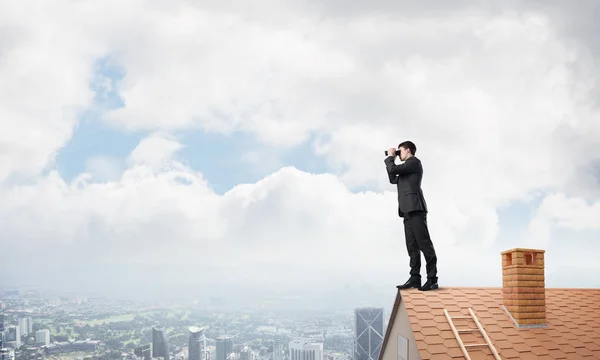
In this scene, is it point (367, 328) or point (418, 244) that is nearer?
point (418, 244)

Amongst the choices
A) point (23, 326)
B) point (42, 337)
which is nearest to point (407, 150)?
point (42, 337)

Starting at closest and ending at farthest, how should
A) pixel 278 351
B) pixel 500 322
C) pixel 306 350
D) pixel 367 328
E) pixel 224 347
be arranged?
pixel 500 322 < pixel 367 328 < pixel 306 350 < pixel 278 351 < pixel 224 347

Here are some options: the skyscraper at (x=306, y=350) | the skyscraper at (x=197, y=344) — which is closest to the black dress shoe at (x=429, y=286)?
the skyscraper at (x=306, y=350)

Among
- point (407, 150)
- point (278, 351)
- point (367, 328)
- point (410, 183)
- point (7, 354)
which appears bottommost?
point (278, 351)

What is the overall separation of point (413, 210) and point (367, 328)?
2397 centimetres

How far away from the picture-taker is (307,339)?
118ft

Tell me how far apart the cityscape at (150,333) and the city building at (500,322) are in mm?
24543

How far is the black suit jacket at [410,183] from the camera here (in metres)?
9.56

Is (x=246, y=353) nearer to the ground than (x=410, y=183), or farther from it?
nearer to the ground

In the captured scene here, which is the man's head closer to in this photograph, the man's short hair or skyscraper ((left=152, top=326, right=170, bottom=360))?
the man's short hair

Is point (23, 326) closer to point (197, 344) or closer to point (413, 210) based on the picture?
point (197, 344)

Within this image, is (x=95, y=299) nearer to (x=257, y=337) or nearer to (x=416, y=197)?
(x=257, y=337)

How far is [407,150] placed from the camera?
32.1 ft

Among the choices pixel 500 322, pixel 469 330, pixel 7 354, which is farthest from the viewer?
pixel 7 354
